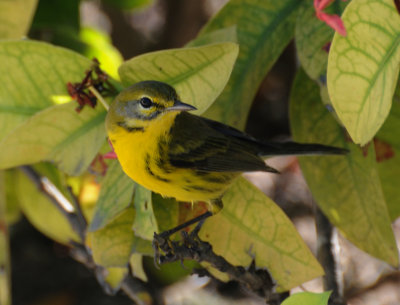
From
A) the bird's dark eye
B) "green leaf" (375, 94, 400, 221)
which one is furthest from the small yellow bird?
"green leaf" (375, 94, 400, 221)

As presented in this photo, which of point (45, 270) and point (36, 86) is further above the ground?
point (36, 86)

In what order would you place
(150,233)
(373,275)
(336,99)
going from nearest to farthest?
(336,99), (150,233), (373,275)

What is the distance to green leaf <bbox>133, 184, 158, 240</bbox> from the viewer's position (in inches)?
32.8

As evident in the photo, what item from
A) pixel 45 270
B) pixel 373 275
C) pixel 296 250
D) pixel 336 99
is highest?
pixel 336 99

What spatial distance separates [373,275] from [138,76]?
1158 mm

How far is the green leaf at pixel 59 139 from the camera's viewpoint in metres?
0.90

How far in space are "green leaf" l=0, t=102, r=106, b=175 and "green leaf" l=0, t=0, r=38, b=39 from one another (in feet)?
0.86

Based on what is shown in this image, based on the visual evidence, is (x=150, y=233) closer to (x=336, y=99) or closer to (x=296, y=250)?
(x=296, y=250)

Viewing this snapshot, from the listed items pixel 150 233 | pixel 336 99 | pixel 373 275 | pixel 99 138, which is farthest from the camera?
pixel 373 275

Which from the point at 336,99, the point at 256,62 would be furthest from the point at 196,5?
the point at 336,99

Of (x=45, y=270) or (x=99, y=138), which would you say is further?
(x=45, y=270)

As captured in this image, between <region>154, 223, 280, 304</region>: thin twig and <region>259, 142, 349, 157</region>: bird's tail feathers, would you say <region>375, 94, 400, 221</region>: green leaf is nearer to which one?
<region>259, 142, 349, 157</region>: bird's tail feathers

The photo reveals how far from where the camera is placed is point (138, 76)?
884 mm

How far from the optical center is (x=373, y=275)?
1.77 m
